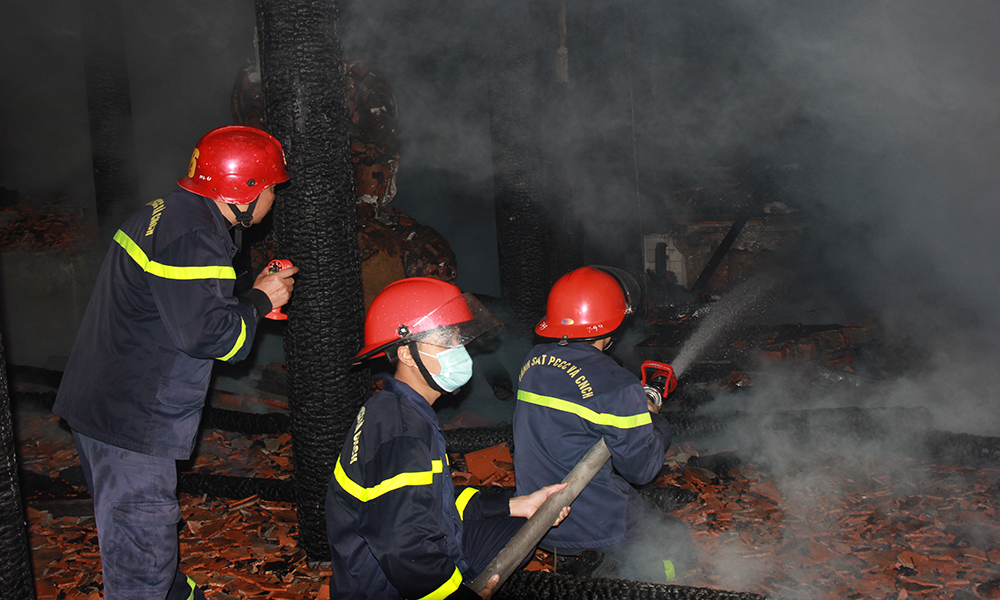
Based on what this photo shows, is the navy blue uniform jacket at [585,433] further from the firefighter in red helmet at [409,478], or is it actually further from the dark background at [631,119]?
the dark background at [631,119]

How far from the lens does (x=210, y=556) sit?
4.20m

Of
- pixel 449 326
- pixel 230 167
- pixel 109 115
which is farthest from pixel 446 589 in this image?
pixel 109 115

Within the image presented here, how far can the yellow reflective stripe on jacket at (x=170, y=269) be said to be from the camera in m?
2.68

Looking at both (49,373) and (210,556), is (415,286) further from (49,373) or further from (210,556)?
(49,373)

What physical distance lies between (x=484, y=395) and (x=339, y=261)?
3430mm

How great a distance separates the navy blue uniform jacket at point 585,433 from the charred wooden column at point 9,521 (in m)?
2.02

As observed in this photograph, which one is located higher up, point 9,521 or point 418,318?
point 418,318

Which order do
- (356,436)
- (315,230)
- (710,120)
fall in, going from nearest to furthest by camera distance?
1. (356,436)
2. (315,230)
3. (710,120)

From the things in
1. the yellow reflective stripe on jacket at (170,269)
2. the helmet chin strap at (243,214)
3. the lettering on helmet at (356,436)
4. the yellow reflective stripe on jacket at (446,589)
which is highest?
the helmet chin strap at (243,214)

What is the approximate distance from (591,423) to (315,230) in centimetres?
198

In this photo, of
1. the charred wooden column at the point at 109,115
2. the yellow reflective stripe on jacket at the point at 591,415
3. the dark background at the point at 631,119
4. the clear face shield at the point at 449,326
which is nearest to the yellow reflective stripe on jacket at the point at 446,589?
the clear face shield at the point at 449,326

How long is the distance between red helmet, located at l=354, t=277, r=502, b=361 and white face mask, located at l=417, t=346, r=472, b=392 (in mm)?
41

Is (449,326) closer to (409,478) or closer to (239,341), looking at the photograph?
(409,478)

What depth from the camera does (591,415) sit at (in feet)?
9.35
